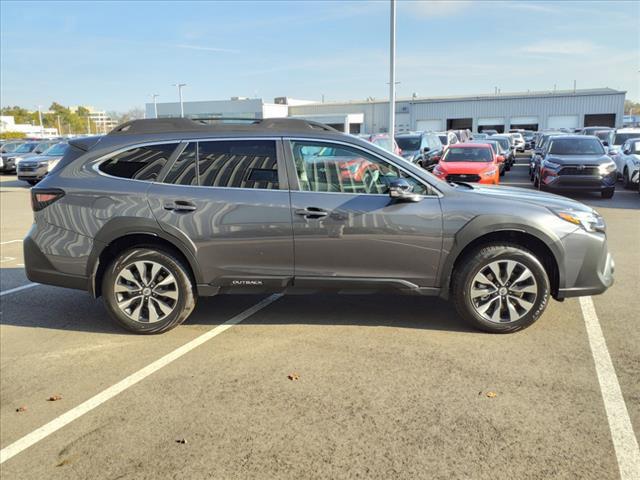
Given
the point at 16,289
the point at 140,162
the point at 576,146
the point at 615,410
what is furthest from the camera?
the point at 576,146

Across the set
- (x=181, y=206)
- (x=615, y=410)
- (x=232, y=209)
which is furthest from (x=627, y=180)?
(x=181, y=206)

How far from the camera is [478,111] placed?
65.0 metres

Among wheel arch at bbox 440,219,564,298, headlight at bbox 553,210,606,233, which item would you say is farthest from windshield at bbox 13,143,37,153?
headlight at bbox 553,210,606,233

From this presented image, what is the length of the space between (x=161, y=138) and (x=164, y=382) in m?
2.24

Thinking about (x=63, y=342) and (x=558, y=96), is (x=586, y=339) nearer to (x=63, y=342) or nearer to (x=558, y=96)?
(x=63, y=342)

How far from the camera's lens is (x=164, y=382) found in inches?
156

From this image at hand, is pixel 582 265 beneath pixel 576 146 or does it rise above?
beneath

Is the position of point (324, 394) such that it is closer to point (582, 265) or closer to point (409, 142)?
point (582, 265)

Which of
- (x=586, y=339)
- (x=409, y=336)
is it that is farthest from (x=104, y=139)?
(x=586, y=339)

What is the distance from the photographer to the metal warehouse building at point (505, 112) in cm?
6019

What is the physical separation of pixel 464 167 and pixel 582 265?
35.2ft

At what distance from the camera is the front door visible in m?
4.65

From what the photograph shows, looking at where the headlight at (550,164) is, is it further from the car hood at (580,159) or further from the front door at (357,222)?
the front door at (357,222)

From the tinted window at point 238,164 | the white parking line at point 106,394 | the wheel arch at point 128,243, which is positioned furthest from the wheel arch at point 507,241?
the wheel arch at point 128,243
